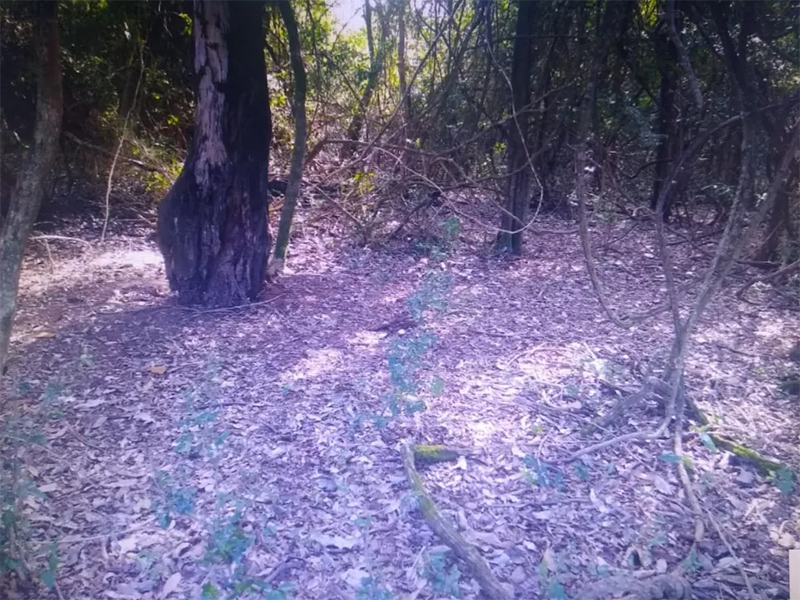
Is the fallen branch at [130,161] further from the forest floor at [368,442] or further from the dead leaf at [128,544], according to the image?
the dead leaf at [128,544]

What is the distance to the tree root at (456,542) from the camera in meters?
2.25

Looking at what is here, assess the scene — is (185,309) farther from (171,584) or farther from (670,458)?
(670,458)

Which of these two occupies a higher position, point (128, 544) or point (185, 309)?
point (185, 309)

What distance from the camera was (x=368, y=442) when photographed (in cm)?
310

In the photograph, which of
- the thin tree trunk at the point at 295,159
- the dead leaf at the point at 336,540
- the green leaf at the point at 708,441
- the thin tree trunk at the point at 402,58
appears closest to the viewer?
the dead leaf at the point at 336,540

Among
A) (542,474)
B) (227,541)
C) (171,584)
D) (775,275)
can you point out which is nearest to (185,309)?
(227,541)

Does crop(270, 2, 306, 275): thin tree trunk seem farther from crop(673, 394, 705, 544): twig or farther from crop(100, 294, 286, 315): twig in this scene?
crop(673, 394, 705, 544): twig

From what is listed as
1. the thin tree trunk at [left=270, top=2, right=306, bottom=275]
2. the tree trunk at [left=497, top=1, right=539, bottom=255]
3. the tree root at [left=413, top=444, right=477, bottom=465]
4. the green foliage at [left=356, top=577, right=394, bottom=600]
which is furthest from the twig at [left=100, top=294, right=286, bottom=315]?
the green foliage at [left=356, top=577, right=394, bottom=600]

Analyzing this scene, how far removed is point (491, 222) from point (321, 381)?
3.86 meters

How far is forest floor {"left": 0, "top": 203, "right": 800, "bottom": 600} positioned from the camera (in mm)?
2381

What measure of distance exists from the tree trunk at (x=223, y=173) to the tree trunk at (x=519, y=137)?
238 centimetres

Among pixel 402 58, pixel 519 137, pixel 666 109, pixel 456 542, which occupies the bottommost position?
pixel 456 542

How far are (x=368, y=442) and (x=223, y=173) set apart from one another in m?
2.39

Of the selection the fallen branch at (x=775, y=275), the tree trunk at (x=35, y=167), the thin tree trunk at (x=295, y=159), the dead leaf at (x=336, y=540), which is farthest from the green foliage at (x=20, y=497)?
the fallen branch at (x=775, y=275)
